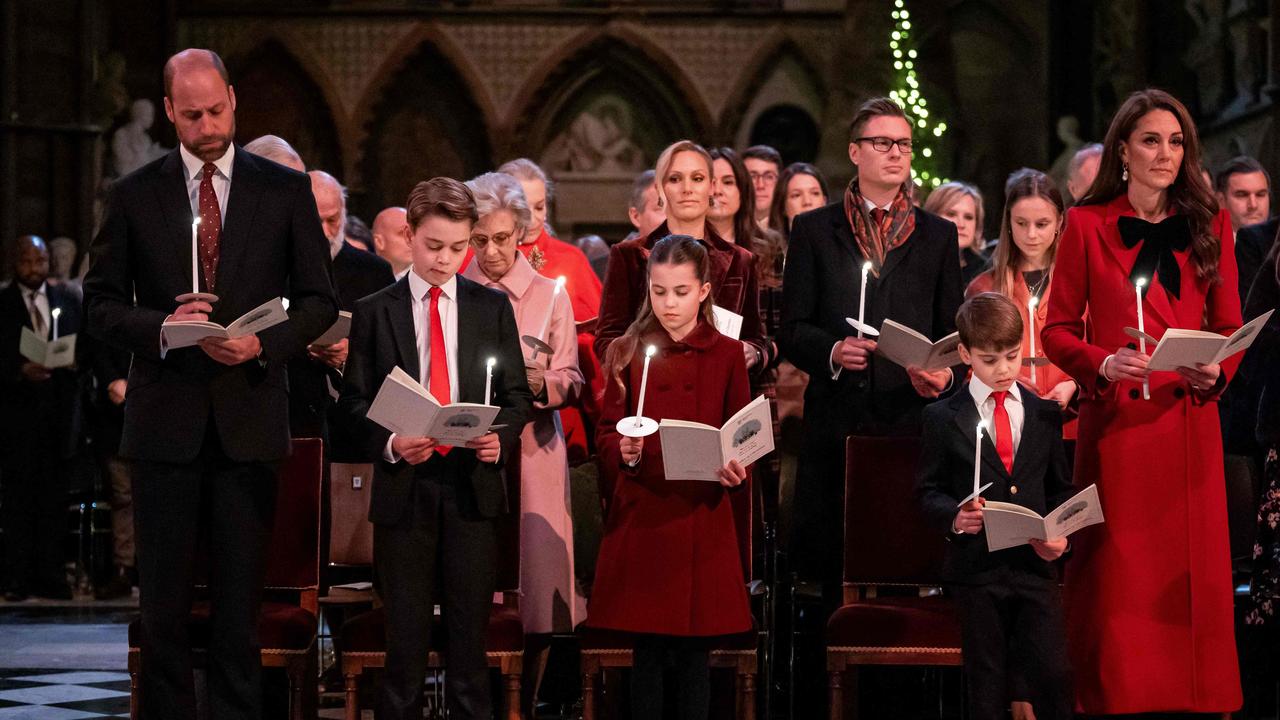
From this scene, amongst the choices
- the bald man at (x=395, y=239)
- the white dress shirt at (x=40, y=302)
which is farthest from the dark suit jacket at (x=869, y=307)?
the white dress shirt at (x=40, y=302)

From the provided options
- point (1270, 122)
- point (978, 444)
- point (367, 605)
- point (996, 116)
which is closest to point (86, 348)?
point (367, 605)

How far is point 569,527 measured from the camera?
15.2ft

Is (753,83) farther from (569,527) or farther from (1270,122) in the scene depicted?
(569,527)

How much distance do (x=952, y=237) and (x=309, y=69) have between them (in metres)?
8.82

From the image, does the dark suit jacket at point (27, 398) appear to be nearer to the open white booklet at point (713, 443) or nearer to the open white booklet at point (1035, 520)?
the open white booklet at point (713, 443)

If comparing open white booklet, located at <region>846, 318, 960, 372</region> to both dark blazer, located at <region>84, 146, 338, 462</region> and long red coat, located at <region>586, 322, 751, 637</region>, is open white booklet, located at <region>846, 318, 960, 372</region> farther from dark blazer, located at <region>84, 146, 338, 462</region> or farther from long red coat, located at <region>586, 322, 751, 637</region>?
dark blazer, located at <region>84, 146, 338, 462</region>

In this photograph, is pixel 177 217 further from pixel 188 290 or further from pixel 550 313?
pixel 550 313

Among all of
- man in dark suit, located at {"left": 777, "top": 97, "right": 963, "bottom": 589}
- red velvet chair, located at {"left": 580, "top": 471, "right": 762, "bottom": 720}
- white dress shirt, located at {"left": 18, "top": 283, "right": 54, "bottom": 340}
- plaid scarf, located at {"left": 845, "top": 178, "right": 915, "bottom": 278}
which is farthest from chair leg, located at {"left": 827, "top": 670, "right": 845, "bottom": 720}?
white dress shirt, located at {"left": 18, "top": 283, "right": 54, "bottom": 340}

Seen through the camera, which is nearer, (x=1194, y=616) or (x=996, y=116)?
(x=1194, y=616)

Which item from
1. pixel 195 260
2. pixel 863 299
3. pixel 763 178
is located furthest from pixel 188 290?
pixel 763 178

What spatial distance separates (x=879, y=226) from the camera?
4492mm

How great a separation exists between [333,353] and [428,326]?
43.2 inches

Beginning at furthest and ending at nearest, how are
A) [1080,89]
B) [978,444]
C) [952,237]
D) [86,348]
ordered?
[1080,89]
[86,348]
[952,237]
[978,444]

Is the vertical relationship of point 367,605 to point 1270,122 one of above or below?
below
